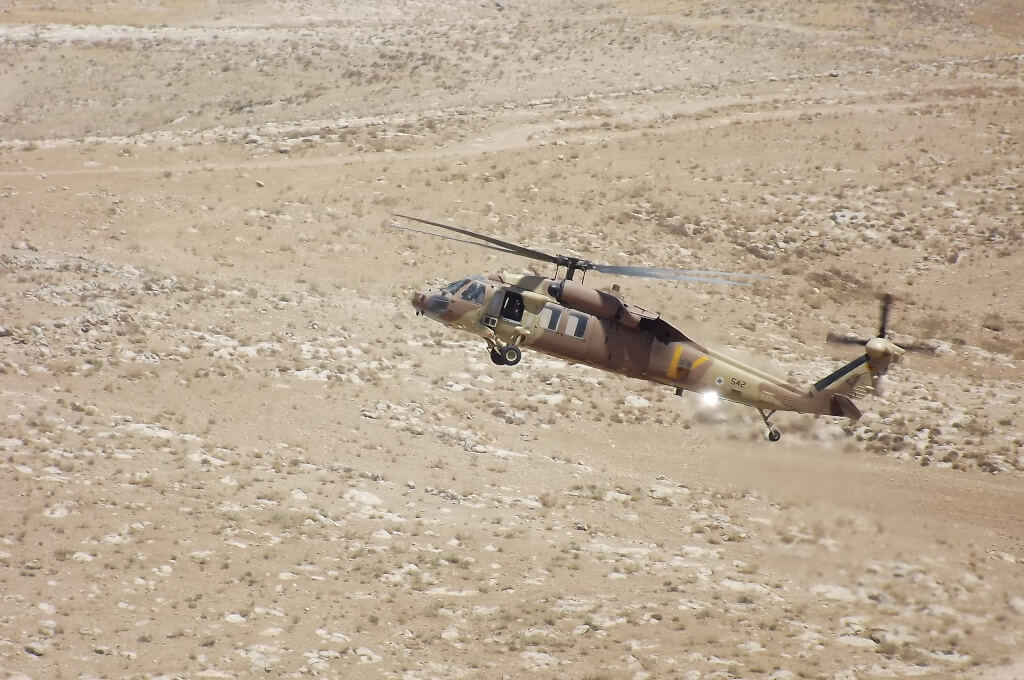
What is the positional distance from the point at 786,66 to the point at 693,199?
21624 millimetres

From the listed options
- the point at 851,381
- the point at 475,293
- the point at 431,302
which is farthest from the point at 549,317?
the point at 851,381

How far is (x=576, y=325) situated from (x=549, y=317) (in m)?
0.65

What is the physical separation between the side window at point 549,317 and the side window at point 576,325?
254 mm

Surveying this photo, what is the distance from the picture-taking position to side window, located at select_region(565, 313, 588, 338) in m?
23.9

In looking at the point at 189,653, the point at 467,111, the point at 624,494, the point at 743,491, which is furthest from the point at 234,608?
the point at 467,111

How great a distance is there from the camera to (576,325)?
23.9m

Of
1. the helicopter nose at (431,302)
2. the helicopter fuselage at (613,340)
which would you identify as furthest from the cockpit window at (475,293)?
the helicopter nose at (431,302)

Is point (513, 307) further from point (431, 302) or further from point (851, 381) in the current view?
point (851, 381)

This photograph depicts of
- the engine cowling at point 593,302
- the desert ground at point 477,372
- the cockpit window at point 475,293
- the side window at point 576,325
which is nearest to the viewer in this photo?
the desert ground at point 477,372

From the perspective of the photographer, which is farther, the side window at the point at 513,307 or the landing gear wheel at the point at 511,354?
the landing gear wheel at the point at 511,354

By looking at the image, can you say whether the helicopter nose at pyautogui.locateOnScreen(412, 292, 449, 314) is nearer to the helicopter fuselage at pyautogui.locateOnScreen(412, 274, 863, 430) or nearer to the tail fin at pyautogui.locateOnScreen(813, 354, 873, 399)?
the helicopter fuselage at pyautogui.locateOnScreen(412, 274, 863, 430)

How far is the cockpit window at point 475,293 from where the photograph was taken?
24062 mm

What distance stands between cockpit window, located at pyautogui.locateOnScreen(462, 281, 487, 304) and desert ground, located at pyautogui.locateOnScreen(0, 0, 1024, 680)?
19.4ft

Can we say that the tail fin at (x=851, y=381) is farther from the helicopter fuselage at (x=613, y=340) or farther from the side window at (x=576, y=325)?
the side window at (x=576, y=325)
